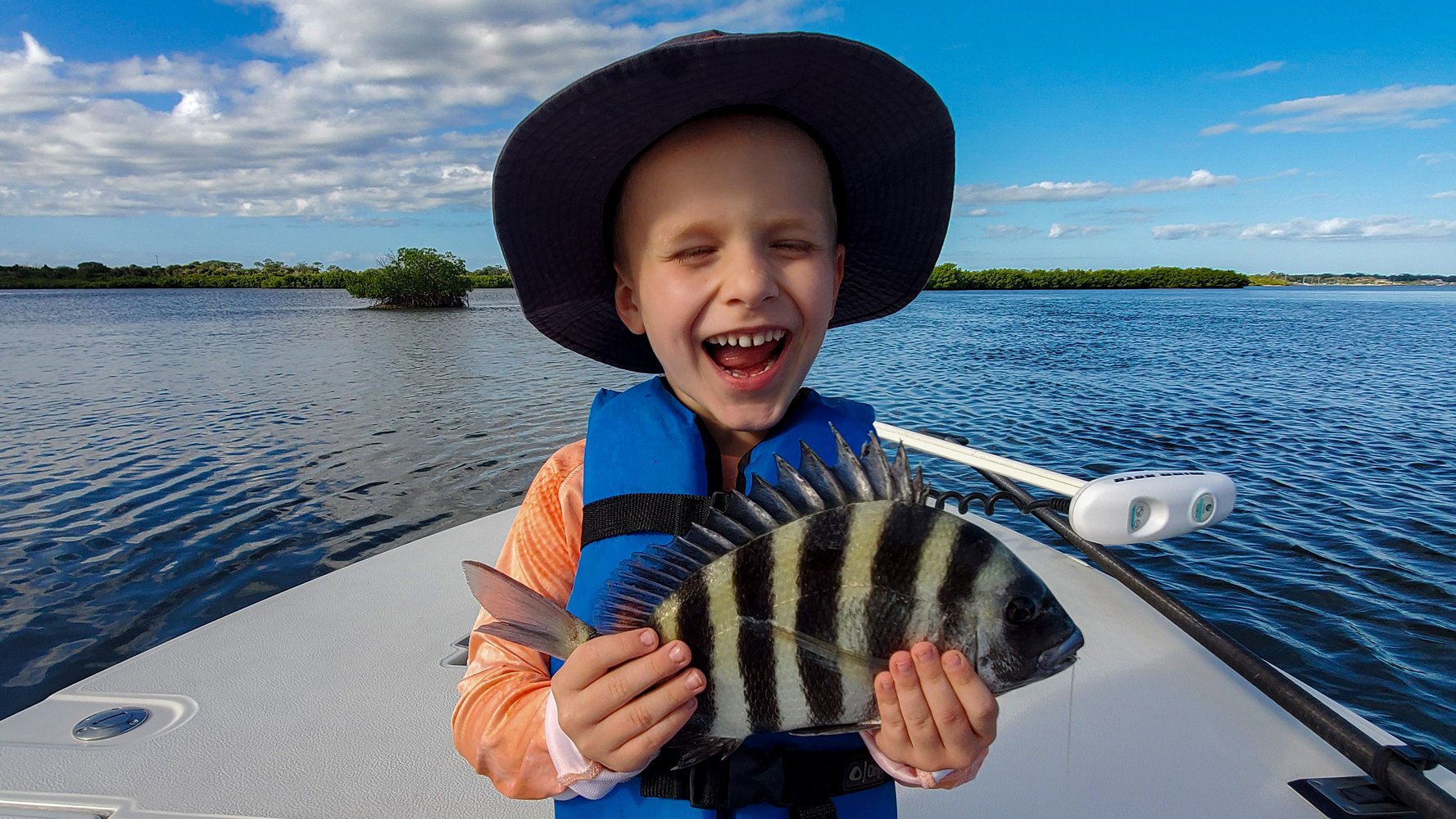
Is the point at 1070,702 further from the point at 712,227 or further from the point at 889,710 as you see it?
the point at 712,227

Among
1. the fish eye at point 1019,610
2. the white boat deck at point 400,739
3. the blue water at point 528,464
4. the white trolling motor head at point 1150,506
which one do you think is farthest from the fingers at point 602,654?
the blue water at point 528,464

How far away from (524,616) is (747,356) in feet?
2.40

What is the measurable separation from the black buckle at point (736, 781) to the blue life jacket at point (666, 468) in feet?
0.11

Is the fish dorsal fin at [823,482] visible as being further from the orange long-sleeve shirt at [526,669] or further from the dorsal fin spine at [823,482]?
the orange long-sleeve shirt at [526,669]

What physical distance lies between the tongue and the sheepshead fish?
0.40 m

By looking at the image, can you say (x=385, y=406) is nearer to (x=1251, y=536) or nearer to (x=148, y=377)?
(x=148, y=377)

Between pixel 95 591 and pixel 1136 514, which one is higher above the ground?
pixel 1136 514

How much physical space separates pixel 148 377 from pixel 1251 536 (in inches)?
880

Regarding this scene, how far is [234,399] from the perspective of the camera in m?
15.9

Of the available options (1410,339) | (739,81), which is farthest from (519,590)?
(1410,339)

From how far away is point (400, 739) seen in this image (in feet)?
8.96

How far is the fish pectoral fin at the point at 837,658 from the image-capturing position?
1.24 meters

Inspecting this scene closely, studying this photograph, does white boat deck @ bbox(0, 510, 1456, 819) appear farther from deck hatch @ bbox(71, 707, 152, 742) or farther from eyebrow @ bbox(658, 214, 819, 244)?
eyebrow @ bbox(658, 214, 819, 244)

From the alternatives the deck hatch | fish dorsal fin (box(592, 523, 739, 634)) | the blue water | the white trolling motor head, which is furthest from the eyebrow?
the blue water
